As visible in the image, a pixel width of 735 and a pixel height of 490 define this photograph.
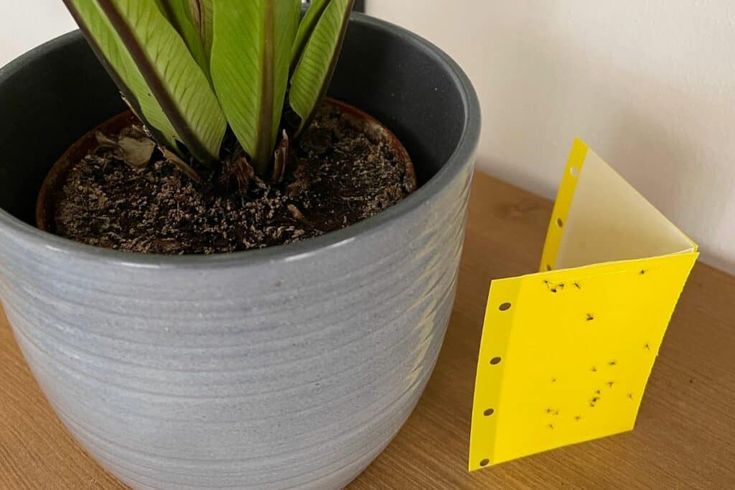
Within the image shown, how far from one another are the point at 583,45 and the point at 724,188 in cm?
13

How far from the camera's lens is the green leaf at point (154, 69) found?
0.27 m

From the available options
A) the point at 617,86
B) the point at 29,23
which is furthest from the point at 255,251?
the point at 29,23

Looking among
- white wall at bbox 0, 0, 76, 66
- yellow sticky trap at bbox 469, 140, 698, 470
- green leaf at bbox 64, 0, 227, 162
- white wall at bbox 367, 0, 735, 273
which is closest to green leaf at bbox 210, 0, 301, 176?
green leaf at bbox 64, 0, 227, 162

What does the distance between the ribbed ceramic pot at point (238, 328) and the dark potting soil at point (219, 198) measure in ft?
0.10

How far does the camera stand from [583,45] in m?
0.50

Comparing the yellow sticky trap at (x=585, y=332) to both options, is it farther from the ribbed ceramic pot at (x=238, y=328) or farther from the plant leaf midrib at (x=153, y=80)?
the plant leaf midrib at (x=153, y=80)

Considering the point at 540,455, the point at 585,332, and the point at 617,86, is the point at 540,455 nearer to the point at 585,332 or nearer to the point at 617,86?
the point at 585,332

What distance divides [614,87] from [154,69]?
0.33m

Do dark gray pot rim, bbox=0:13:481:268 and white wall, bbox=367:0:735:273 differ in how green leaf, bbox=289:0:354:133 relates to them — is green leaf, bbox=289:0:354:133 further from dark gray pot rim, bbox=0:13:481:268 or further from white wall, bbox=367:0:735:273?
white wall, bbox=367:0:735:273

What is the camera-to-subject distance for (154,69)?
0.94 ft

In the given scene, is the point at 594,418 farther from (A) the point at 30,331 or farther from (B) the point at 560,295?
(A) the point at 30,331

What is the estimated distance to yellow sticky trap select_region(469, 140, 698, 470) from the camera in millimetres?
371

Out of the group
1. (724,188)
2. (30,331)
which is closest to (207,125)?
(30,331)

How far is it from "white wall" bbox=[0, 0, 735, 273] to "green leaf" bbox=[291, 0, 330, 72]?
→ 0.21m
